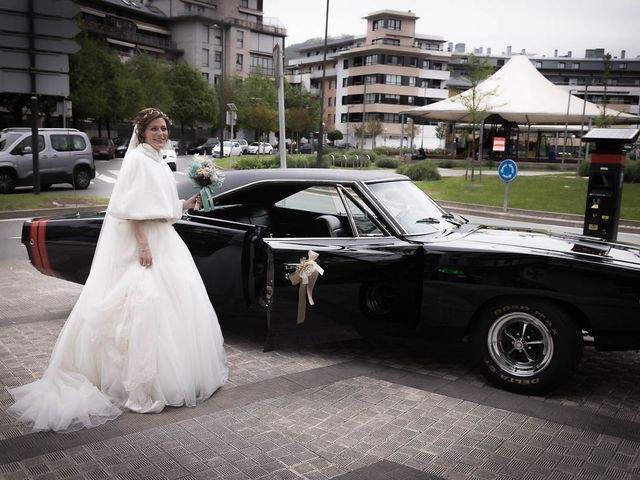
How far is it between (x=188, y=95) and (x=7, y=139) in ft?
174

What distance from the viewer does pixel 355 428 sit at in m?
4.10

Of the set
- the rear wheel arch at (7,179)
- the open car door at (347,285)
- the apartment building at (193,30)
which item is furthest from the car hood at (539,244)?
the apartment building at (193,30)

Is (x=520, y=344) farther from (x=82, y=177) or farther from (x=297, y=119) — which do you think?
(x=297, y=119)

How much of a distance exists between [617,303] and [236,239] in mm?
3024

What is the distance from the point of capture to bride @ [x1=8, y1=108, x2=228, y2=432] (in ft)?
14.1

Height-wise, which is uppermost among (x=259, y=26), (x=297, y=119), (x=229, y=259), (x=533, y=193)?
(x=259, y=26)

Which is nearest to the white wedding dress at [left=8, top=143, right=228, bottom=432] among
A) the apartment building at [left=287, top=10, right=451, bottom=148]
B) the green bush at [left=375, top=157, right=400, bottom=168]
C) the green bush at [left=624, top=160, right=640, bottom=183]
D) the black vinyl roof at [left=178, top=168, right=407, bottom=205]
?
the black vinyl roof at [left=178, top=168, right=407, bottom=205]

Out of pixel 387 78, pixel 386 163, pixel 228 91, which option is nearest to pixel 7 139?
pixel 386 163

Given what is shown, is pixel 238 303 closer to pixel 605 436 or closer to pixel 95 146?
pixel 605 436

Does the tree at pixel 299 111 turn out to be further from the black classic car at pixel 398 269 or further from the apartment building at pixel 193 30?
the black classic car at pixel 398 269

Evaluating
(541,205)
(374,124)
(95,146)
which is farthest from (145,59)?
(541,205)

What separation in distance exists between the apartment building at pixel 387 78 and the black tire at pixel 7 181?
3034 inches

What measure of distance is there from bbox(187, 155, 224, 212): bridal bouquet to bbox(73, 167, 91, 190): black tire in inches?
686

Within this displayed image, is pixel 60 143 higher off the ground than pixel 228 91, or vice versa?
pixel 228 91
